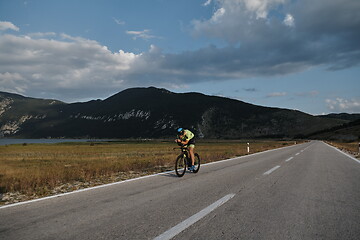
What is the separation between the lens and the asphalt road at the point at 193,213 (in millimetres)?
4086

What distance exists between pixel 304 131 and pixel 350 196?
6235 inches

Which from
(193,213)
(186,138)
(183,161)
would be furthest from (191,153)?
(193,213)

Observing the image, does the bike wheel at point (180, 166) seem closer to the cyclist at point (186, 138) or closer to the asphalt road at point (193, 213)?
the cyclist at point (186, 138)

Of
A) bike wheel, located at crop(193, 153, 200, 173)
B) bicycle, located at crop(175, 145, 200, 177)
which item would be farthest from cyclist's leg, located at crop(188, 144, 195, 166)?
bike wheel, located at crop(193, 153, 200, 173)

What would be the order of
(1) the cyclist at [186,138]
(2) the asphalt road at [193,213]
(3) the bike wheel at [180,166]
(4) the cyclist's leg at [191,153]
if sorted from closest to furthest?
(2) the asphalt road at [193,213] → (3) the bike wheel at [180,166] → (1) the cyclist at [186,138] → (4) the cyclist's leg at [191,153]

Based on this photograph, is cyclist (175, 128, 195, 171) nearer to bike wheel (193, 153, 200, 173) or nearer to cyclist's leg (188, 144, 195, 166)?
cyclist's leg (188, 144, 195, 166)

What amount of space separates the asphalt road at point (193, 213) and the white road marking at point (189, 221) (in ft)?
0.05

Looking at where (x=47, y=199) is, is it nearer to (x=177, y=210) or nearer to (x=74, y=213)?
(x=74, y=213)

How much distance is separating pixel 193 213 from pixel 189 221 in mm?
522

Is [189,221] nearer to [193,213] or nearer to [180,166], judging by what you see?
[193,213]

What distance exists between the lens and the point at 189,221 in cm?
460

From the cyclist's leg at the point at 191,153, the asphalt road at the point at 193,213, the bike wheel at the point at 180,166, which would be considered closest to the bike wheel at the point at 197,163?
the cyclist's leg at the point at 191,153

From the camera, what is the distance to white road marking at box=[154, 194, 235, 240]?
12.9ft

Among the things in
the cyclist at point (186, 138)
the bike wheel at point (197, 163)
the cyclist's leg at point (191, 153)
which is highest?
the cyclist at point (186, 138)
